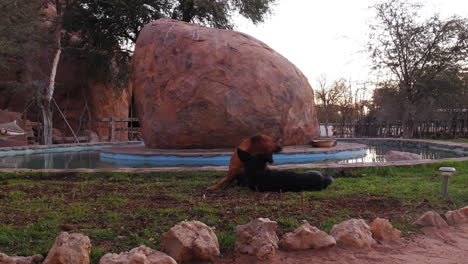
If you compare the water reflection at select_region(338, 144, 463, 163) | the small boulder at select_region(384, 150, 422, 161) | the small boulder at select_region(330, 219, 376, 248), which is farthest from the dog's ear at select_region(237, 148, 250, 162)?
the small boulder at select_region(384, 150, 422, 161)

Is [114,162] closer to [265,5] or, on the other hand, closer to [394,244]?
[394,244]

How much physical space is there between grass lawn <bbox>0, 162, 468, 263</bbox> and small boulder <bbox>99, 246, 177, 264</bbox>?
24 cm

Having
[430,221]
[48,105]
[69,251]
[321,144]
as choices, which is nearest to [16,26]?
[48,105]

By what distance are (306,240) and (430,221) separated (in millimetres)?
1329

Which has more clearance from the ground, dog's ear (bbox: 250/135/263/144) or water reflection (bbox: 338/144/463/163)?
dog's ear (bbox: 250/135/263/144)

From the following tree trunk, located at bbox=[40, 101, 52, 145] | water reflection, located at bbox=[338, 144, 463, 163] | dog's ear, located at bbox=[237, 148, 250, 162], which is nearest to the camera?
dog's ear, located at bbox=[237, 148, 250, 162]

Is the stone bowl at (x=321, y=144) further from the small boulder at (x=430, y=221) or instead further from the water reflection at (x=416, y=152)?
the small boulder at (x=430, y=221)

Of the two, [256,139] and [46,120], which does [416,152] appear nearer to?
[256,139]

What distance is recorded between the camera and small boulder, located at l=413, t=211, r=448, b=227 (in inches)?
134

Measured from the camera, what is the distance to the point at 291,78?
33.8 feet

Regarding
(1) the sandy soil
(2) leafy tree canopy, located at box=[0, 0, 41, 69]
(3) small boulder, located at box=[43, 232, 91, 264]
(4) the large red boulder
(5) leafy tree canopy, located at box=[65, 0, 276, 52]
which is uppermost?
(5) leafy tree canopy, located at box=[65, 0, 276, 52]

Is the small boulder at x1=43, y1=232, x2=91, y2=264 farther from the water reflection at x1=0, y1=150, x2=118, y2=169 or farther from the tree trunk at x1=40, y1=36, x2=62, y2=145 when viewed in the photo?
the tree trunk at x1=40, y1=36, x2=62, y2=145

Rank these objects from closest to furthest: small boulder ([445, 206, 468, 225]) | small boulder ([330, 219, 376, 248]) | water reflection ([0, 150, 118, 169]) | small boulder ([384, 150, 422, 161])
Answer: small boulder ([330, 219, 376, 248])
small boulder ([445, 206, 468, 225])
water reflection ([0, 150, 118, 169])
small boulder ([384, 150, 422, 161])

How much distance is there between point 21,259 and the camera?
2342 mm
